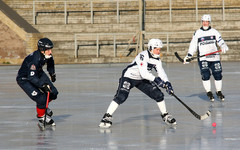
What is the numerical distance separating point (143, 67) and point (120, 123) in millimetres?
1039

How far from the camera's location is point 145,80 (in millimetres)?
10227

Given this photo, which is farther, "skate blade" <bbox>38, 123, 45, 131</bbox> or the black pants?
the black pants

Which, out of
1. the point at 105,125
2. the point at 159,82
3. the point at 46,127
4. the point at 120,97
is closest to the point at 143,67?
the point at 159,82

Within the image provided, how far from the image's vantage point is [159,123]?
1034 cm

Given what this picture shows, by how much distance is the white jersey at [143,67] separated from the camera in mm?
9891

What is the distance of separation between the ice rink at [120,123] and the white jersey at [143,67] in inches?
29.3

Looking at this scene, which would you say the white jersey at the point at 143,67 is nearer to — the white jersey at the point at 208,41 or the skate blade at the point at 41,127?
the skate blade at the point at 41,127

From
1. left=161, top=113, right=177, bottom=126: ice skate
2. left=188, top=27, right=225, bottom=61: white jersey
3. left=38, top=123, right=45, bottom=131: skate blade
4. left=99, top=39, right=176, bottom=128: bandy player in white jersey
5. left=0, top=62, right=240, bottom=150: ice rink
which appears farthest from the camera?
left=188, top=27, right=225, bottom=61: white jersey

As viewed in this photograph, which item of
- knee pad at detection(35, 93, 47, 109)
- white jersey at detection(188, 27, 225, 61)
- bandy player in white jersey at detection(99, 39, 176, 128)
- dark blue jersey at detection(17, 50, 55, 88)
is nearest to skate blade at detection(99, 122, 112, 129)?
bandy player in white jersey at detection(99, 39, 176, 128)

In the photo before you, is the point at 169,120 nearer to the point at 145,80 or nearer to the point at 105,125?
the point at 145,80

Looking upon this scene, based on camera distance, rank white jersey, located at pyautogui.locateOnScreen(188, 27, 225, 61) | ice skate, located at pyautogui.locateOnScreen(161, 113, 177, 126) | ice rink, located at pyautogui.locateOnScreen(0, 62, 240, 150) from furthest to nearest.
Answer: white jersey, located at pyautogui.locateOnScreen(188, 27, 225, 61) → ice skate, located at pyautogui.locateOnScreen(161, 113, 177, 126) → ice rink, located at pyautogui.locateOnScreen(0, 62, 240, 150)

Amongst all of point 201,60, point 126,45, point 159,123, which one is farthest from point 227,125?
point 126,45

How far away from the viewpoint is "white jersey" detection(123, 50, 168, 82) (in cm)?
989

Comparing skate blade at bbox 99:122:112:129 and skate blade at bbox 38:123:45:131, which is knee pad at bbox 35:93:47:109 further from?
skate blade at bbox 99:122:112:129
